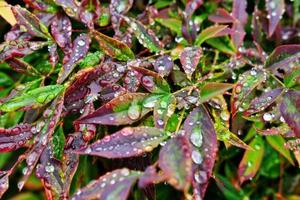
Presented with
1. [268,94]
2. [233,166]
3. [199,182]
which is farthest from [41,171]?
[233,166]

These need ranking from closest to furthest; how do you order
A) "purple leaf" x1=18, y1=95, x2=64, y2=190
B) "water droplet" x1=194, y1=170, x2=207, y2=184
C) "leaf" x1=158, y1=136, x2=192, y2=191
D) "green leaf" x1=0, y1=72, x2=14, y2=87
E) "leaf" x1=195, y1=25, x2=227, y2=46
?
"leaf" x1=158, y1=136, x2=192, y2=191
"water droplet" x1=194, y1=170, x2=207, y2=184
"purple leaf" x1=18, y1=95, x2=64, y2=190
"leaf" x1=195, y1=25, x2=227, y2=46
"green leaf" x1=0, y1=72, x2=14, y2=87

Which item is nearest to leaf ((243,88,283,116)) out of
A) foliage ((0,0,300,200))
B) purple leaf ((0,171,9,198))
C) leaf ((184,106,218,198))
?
foliage ((0,0,300,200))

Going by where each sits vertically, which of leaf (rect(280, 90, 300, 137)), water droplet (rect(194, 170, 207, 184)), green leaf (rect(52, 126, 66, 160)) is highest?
leaf (rect(280, 90, 300, 137))

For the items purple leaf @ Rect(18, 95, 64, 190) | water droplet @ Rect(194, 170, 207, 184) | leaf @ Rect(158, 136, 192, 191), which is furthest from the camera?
purple leaf @ Rect(18, 95, 64, 190)

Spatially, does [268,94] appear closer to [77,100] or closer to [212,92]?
[212,92]

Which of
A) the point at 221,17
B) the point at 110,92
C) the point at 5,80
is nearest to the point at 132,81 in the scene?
the point at 110,92

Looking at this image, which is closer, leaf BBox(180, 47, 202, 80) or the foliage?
the foliage

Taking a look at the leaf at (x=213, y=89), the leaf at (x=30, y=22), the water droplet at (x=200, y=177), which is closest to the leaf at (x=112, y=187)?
the water droplet at (x=200, y=177)

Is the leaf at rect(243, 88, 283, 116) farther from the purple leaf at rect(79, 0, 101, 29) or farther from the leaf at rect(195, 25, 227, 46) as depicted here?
the purple leaf at rect(79, 0, 101, 29)
